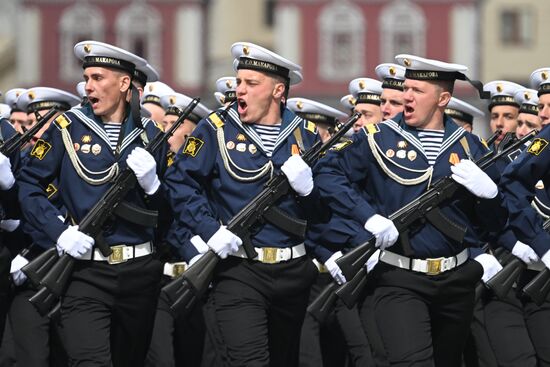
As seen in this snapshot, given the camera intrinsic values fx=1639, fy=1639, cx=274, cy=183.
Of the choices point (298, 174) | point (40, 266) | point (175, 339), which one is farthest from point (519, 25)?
point (40, 266)

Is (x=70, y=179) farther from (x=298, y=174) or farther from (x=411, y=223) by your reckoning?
(x=411, y=223)

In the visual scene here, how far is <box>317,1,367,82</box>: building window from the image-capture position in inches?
2594

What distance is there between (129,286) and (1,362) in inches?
99.4

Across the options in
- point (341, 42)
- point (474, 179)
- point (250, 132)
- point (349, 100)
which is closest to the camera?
point (474, 179)

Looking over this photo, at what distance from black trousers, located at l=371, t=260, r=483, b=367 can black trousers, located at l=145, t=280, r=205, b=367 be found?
2.34 metres

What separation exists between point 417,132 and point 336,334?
2.87 metres

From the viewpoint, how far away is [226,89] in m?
14.2

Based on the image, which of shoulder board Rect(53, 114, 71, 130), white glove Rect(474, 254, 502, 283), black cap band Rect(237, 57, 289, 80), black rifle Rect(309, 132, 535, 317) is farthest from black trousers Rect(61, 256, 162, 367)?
white glove Rect(474, 254, 502, 283)

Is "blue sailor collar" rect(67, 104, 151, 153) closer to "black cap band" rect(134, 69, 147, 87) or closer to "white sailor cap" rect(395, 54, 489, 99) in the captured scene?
"black cap band" rect(134, 69, 147, 87)

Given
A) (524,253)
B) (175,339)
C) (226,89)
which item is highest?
(226,89)

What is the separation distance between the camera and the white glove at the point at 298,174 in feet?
35.0

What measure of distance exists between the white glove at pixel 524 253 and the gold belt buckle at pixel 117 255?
2.88 m

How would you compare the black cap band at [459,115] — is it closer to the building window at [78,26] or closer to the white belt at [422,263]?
the white belt at [422,263]

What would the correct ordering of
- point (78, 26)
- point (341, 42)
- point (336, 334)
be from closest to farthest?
1. point (336, 334)
2. point (341, 42)
3. point (78, 26)
